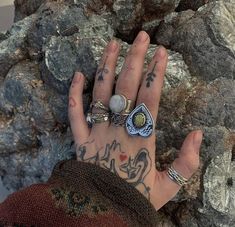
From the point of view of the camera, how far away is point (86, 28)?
0.85 metres

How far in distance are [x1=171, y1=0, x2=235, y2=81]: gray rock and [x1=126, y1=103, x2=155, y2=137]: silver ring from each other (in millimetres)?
157

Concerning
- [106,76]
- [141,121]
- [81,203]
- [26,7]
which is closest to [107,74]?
[106,76]

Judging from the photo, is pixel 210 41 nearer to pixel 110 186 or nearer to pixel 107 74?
pixel 107 74

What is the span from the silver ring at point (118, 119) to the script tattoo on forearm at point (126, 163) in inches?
1.3

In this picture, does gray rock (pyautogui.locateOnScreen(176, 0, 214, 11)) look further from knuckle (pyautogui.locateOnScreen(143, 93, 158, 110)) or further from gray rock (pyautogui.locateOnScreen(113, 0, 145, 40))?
knuckle (pyautogui.locateOnScreen(143, 93, 158, 110))

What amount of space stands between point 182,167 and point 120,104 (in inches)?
5.8

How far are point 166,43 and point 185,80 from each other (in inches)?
4.1

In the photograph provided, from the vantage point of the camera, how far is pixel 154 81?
73cm

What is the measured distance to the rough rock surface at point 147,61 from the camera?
80cm

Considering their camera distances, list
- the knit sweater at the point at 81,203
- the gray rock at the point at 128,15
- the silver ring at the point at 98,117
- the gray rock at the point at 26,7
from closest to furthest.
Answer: the knit sweater at the point at 81,203
the silver ring at the point at 98,117
the gray rock at the point at 128,15
the gray rock at the point at 26,7

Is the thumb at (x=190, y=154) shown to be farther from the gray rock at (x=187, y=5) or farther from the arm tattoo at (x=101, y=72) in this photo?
the gray rock at (x=187, y=5)

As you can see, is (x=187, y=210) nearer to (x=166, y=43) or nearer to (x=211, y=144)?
(x=211, y=144)

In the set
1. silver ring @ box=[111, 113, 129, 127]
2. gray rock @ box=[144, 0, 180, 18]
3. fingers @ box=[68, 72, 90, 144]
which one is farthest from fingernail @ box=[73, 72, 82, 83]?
gray rock @ box=[144, 0, 180, 18]

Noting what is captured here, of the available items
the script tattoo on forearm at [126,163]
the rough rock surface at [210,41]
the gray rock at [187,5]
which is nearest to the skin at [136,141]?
the script tattoo on forearm at [126,163]
